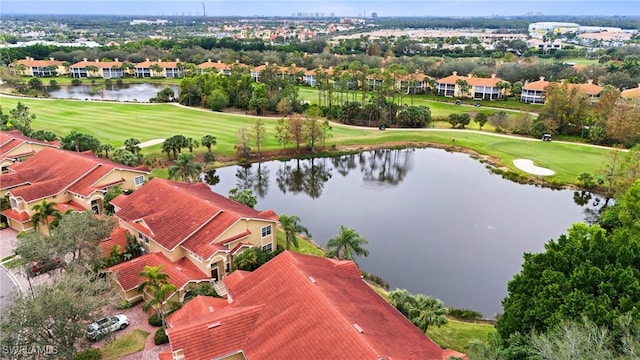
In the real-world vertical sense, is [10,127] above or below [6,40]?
below

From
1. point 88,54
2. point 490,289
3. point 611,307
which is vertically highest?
point 88,54

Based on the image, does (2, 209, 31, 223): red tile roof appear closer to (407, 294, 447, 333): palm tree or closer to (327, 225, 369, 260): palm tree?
(327, 225, 369, 260): palm tree

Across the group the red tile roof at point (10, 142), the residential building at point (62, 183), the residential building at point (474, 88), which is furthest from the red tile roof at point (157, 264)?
the residential building at point (474, 88)

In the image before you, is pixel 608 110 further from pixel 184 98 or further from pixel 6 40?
pixel 6 40

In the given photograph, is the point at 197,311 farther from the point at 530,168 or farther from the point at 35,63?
the point at 35,63

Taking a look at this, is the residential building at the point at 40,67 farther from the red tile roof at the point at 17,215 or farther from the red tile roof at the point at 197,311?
the red tile roof at the point at 197,311

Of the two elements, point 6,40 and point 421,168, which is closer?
point 421,168

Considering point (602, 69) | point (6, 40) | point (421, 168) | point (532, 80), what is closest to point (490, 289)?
point (421, 168)

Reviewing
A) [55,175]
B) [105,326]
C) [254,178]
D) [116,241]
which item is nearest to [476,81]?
[254,178]
